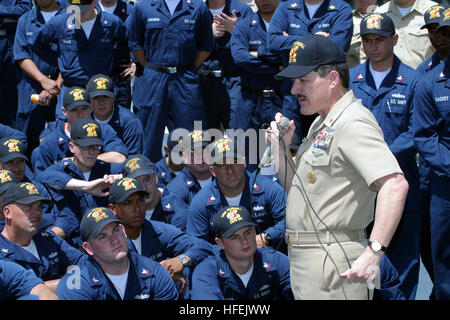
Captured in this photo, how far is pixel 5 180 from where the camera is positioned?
5.30 m

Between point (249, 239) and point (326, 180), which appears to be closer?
point (326, 180)

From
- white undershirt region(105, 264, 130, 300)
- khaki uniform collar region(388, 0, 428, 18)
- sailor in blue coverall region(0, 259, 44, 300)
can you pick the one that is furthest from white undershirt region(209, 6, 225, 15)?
sailor in blue coverall region(0, 259, 44, 300)

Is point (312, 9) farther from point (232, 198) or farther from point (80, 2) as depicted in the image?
point (80, 2)

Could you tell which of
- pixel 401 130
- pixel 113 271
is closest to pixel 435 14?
pixel 401 130

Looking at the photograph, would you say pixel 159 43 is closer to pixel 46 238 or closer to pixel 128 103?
pixel 128 103

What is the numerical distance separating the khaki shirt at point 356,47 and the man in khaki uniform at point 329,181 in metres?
3.76

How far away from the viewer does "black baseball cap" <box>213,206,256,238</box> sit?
478 centimetres

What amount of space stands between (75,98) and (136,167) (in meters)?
1.17

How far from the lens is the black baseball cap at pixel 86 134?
19.1 feet

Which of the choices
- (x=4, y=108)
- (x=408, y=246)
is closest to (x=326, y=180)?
(x=408, y=246)

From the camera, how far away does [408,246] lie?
5.29 m

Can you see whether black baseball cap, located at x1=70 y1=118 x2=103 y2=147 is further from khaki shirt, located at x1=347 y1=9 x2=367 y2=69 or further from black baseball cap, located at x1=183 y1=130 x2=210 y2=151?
khaki shirt, located at x1=347 y1=9 x2=367 y2=69
